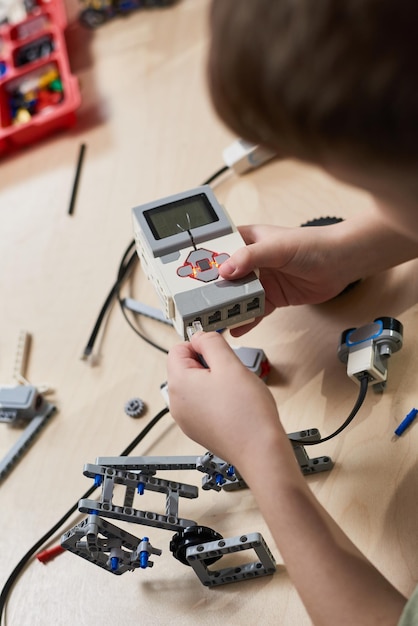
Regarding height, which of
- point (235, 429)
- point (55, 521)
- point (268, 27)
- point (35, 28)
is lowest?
point (55, 521)

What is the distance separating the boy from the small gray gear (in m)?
0.17

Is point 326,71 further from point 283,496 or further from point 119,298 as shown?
point 119,298

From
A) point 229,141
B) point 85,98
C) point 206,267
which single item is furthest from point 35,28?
point 206,267

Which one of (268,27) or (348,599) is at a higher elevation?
(268,27)

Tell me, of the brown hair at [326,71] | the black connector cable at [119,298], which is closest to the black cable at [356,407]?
the black connector cable at [119,298]

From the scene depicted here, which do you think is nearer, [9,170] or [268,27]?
[268,27]

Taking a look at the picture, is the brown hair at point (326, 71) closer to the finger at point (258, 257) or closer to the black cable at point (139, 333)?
the finger at point (258, 257)

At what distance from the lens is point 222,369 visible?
61 cm

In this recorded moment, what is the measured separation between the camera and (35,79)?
1248mm

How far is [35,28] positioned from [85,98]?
0.76 feet

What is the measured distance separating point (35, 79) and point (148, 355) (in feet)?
2.23

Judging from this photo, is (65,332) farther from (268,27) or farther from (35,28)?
(35,28)

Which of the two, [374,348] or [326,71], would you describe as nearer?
[326,71]

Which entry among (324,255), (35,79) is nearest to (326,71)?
(324,255)
